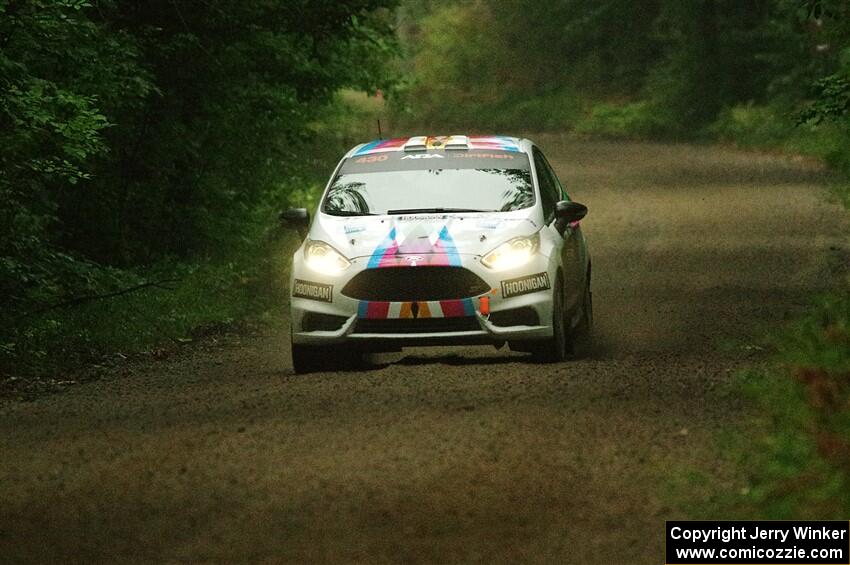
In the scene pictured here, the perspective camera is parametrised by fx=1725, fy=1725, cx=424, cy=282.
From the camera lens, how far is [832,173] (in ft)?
114

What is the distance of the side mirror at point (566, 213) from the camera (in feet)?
46.3

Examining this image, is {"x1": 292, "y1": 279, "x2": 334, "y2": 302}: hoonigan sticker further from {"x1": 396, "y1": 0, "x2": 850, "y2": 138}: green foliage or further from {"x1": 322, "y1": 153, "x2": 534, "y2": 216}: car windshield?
{"x1": 396, "y1": 0, "x2": 850, "y2": 138}: green foliage

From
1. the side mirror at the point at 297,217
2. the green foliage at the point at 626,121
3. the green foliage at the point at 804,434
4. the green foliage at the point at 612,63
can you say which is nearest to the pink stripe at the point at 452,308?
the side mirror at the point at 297,217

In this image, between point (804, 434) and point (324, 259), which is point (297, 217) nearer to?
point (324, 259)

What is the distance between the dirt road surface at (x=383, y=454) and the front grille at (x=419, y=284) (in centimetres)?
55

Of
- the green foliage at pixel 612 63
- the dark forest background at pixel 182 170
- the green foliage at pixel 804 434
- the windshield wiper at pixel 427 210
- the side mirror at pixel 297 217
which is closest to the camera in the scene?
the green foliage at pixel 804 434

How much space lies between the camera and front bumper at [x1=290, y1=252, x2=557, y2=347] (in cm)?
1307

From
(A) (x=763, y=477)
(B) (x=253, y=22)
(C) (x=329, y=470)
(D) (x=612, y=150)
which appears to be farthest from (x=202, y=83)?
(D) (x=612, y=150)

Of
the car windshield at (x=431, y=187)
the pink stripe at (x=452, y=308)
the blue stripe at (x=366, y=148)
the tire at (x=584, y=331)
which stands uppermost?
the blue stripe at (x=366, y=148)

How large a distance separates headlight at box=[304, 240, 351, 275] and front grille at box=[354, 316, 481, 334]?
463 mm

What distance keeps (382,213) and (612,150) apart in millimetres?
35781

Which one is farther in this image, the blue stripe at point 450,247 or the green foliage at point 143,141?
the green foliage at point 143,141

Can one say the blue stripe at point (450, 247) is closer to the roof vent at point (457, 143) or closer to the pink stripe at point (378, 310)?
the pink stripe at point (378, 310)

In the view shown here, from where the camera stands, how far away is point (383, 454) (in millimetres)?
9547
